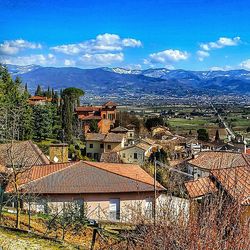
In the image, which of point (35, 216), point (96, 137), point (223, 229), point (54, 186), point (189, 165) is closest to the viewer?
point (223, 229)

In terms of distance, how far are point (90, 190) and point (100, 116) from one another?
4987 cm

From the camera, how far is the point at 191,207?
6707 mm

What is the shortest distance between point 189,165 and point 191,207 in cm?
2517

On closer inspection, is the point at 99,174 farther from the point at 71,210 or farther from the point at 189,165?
the point at 189,165

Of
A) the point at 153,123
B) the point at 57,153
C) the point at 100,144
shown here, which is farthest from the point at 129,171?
the point at 153,123

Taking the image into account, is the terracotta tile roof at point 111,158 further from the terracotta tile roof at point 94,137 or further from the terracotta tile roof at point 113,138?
the terracotta tile roof at point 94,137

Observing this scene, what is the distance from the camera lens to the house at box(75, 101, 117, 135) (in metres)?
62.1

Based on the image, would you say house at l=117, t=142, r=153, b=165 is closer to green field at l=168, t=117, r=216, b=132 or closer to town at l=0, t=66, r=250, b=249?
town at l=0, t=66, r=250, b=249

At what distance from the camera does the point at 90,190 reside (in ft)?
53.2

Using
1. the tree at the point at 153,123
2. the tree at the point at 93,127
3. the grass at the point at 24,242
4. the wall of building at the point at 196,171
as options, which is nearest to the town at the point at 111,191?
the wall of building at the point at 196,171

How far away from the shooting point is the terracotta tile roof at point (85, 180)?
637 inches

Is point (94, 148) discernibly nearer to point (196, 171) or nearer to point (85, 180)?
point (196, 171)

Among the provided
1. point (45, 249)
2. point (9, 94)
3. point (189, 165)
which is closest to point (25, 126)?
point (9, 94)

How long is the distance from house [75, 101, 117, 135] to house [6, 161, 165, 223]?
4293cm
